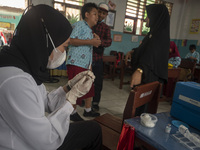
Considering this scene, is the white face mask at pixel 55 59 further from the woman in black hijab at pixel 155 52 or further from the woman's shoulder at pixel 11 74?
the woman in black hijab at pixel 155 52

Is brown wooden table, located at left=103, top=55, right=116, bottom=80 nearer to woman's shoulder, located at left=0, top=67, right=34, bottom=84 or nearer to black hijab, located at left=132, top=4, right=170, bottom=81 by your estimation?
black hijab, located at left=132, top=4, right=170, bottom=81

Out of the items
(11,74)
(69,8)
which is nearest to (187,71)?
(69,8)

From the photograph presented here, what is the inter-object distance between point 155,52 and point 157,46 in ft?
0.19

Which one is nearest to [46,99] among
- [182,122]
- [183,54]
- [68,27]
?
[68,27]

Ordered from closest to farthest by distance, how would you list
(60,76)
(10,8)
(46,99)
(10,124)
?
(10,124) < (46,99) < (10,8) < (60,76)

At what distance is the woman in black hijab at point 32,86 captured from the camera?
649mm

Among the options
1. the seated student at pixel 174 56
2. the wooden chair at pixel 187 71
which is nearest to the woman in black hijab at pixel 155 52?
the seated student at pixel 174 56

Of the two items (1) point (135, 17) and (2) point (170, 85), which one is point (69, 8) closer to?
(1) point (135, 17)

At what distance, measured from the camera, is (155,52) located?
4.38 feet

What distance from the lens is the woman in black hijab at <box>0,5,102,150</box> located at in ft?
2.13

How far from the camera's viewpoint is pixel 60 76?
14.9 ft

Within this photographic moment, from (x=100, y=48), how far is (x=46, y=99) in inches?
A: 49.9

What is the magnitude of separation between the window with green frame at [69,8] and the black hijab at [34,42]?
3826mm

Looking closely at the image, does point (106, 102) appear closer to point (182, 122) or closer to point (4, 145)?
point (182, 122)
